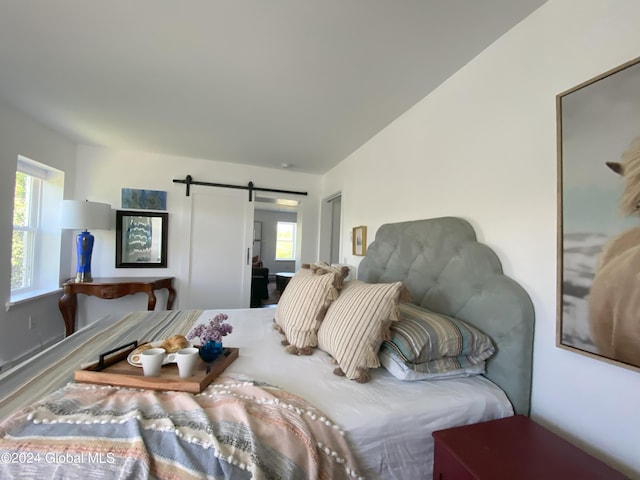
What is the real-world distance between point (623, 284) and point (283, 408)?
45.9 inches

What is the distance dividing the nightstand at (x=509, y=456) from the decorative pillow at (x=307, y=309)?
729 millimetres

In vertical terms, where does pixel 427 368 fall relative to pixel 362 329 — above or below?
below

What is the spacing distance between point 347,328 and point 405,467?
0.53 m

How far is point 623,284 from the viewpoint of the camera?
0.87 m

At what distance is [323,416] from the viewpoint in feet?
3.08

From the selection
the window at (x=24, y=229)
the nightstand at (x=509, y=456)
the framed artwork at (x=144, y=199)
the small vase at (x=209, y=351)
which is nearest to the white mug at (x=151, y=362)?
the small vase at (x=209, y=351)

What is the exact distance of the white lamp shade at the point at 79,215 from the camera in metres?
2.92

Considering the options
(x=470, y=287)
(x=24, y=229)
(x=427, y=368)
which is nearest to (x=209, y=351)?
(x=427, y=368)

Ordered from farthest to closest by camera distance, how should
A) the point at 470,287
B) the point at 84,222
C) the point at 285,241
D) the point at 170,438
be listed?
the point at 285,241, the point at 84,222, the point at 470,287, the point at 170,438

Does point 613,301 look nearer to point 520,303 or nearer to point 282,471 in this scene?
point 520,303

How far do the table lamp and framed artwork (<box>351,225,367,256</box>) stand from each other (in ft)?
9.39

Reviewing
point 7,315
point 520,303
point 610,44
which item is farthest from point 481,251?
point 7,315

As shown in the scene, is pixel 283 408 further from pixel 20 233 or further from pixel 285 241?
pixel 285 241

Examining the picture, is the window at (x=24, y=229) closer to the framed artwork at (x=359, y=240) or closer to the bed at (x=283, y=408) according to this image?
the bed at (x=283, y=408)
